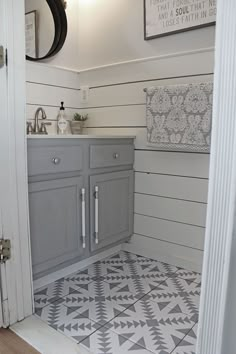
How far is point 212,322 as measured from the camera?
772mm

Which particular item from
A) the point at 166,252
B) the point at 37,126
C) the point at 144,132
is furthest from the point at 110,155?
the point at 166,252

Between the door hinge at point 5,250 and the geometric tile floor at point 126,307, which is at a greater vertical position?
the door hinge at point 5,250

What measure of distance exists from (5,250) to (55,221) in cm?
39

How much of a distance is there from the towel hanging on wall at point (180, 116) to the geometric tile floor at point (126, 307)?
Answer: 84 cm

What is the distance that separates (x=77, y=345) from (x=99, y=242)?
0.75 metres

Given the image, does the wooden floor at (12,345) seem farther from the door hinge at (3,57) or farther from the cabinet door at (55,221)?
the door hinge at (3,57)

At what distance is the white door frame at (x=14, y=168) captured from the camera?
122 cm

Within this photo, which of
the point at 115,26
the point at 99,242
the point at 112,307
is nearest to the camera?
the point at 112,307

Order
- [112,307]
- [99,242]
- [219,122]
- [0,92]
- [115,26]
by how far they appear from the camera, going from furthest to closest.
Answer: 1. [115,26]
2. [99,242]
3. [112,307]
4. [0,92]
5. [219,122]

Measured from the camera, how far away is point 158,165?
202 cm

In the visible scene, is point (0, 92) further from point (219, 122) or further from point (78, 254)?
point (78, 254)

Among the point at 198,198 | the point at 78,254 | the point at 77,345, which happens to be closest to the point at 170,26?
the point at 198,198

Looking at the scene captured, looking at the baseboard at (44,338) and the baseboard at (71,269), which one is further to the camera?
the baseboard at (71,269)

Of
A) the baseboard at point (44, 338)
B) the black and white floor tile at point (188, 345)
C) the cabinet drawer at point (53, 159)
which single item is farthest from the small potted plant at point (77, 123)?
the black and white floor tile at point (188, 345)
